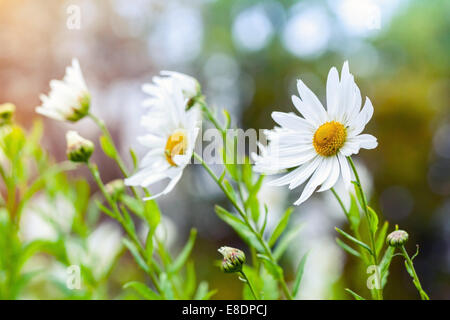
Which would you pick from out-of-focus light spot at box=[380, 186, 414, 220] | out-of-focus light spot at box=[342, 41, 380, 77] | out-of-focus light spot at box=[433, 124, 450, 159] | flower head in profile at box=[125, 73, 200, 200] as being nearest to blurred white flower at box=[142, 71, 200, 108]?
flower head in profile at box=[125, 73, 200, 200]

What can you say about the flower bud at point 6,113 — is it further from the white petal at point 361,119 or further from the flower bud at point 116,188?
the white petal at point 361,119

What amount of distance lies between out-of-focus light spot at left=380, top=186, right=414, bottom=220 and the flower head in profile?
166 centimetres

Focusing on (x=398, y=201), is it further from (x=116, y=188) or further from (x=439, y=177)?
(x=116, y=188)

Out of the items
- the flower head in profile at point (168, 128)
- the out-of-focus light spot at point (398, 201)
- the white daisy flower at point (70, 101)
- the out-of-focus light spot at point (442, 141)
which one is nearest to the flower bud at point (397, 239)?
the flower head in profile at point (168, 128)

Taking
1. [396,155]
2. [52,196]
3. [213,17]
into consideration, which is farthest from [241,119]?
[52,196]

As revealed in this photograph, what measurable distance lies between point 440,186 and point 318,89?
0.70 metres

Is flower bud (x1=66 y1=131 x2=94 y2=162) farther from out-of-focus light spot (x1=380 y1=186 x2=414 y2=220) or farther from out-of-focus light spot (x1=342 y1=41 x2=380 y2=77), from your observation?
out-of-focus light spot (x1=342 y1=41 x2=380 y2=77)

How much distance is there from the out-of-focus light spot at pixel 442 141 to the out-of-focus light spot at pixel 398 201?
0.22 m

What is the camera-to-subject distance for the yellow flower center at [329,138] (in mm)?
256

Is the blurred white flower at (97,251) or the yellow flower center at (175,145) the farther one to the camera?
the blurred white flower at (97,251)

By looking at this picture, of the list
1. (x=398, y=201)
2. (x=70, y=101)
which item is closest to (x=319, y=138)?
(x=70, y=101)

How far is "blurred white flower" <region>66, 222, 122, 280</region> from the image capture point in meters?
0.46

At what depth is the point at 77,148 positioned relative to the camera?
347 millimetres

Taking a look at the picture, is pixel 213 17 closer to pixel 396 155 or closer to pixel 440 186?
pixel 396 155
